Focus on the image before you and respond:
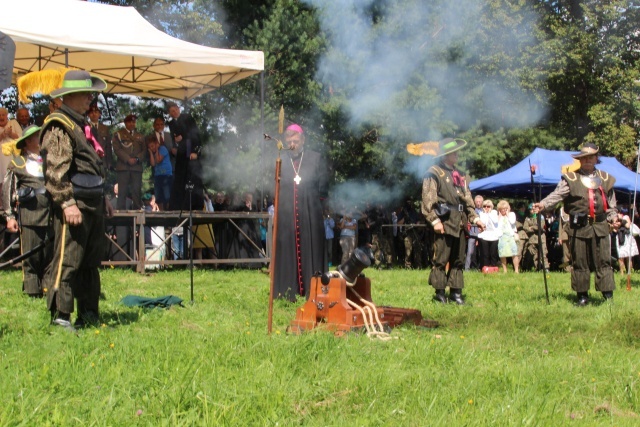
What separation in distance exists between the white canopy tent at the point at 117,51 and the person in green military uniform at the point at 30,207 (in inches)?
106

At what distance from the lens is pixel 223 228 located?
14383mm

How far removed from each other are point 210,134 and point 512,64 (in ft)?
34.9

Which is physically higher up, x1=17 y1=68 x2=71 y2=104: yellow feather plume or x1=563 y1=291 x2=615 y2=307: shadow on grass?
x1=17 y1=68 x2=71 y2=104: yellow feather plume

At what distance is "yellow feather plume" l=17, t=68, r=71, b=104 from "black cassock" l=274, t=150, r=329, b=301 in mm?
2839

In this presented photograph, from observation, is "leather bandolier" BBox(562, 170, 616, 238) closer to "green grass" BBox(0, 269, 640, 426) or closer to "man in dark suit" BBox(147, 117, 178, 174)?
"green grass" BBox(0, 269, 640, 426)

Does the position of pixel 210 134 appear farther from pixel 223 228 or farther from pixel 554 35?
pixel 554 35

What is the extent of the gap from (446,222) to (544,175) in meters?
9.56

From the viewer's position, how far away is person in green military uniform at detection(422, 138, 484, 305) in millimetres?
8961


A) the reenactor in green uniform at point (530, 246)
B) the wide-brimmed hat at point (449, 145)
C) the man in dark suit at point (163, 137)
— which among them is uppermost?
the man in dark suit at point (163, 137)

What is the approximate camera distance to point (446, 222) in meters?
8.98

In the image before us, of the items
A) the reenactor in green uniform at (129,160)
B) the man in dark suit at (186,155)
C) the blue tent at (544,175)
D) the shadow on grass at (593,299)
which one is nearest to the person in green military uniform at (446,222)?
the shadow on grass at (593,299)

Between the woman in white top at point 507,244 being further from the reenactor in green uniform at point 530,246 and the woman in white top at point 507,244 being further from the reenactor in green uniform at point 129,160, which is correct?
the reenactor in green uniform at point 129,160

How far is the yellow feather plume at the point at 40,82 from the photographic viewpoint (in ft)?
23.4

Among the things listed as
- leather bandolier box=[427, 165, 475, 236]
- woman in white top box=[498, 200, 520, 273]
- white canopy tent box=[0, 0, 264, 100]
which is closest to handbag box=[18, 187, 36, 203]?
white canopy tent box=[0, 0, 264, 100]
